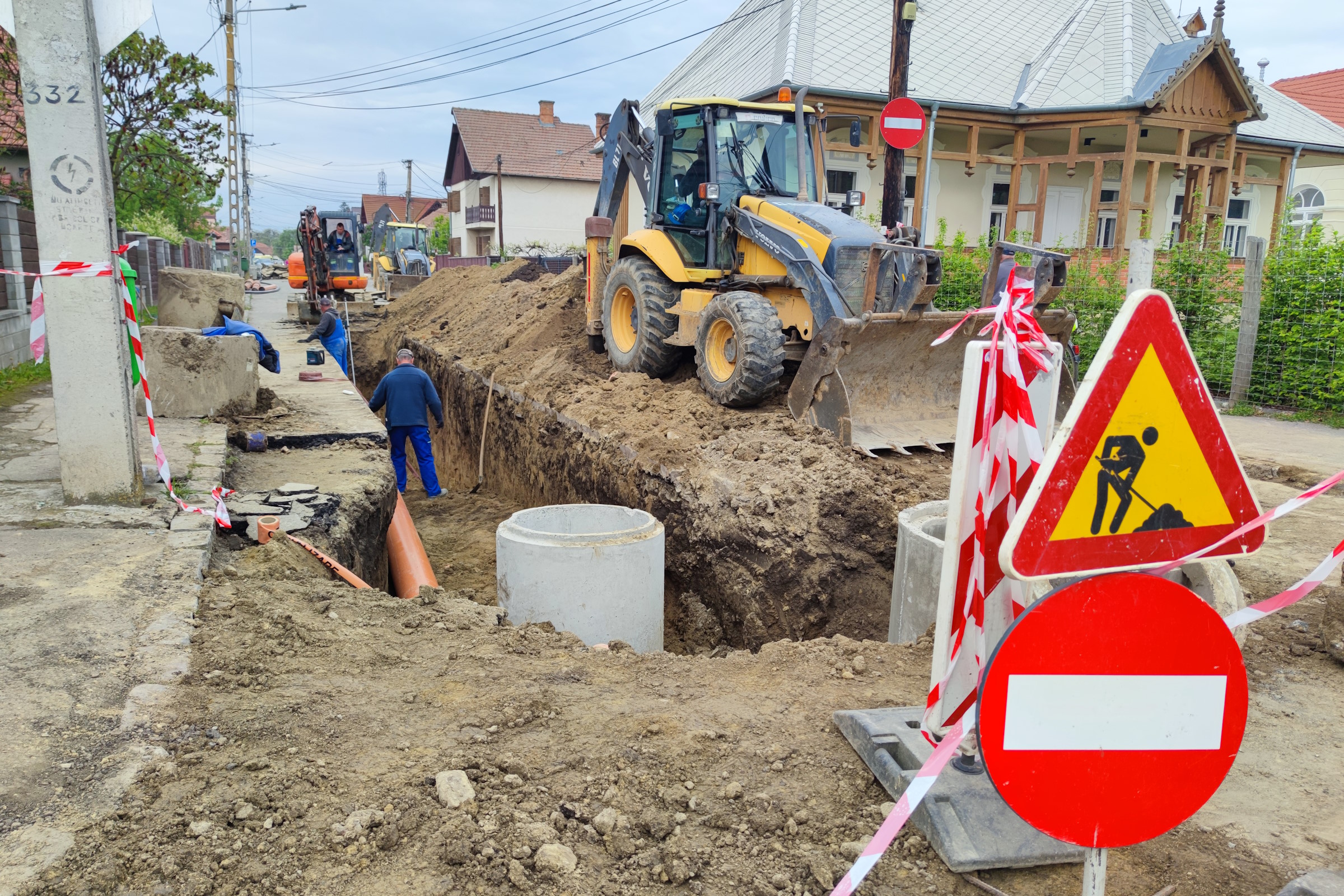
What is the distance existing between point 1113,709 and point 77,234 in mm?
4903

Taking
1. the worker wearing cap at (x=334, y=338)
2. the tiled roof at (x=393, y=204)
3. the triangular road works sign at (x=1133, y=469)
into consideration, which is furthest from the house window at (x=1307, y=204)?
the tiled roof at (x=393, y=204)

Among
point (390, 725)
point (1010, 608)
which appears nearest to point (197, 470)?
point (390, 725)

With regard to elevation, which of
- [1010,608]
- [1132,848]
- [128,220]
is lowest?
[1132,848]

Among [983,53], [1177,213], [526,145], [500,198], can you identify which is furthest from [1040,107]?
[526,145]

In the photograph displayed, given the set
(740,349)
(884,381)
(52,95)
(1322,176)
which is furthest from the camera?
(1322,176)

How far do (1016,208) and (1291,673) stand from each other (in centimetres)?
1773

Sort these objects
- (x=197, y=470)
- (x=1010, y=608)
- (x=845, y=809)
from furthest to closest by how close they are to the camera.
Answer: (x=197, y=470)
(x=845, y=809)
(x=1010, y=608)

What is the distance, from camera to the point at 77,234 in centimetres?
436

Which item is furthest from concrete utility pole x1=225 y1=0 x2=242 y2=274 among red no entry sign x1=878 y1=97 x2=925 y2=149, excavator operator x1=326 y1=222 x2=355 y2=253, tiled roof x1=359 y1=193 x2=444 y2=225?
A: tiled roof x1=359 y1=193 x2=444 y2=225

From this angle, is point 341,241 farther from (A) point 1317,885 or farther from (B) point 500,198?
(A) point 1317,885

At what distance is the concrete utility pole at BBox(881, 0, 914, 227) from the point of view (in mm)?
10586

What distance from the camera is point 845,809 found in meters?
2.65

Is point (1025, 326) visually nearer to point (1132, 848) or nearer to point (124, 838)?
point (1132, 848)

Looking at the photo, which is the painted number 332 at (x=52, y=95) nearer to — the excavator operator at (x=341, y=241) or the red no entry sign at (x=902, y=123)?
the red no entry sign at (x=902, y=123)
